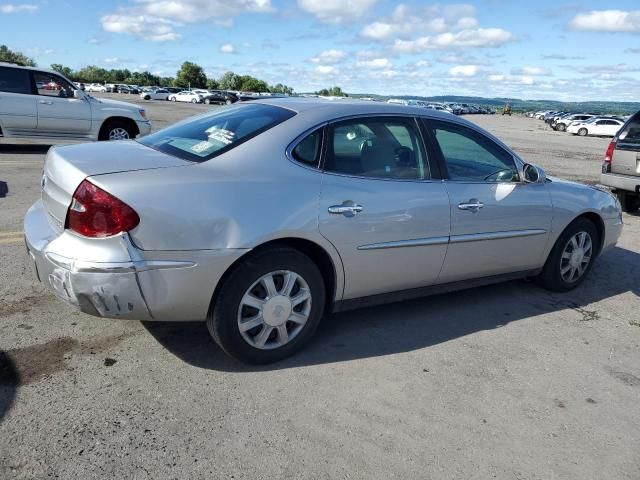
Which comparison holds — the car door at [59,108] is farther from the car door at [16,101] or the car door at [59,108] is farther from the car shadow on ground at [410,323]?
the car shadow on ground at [410,323]

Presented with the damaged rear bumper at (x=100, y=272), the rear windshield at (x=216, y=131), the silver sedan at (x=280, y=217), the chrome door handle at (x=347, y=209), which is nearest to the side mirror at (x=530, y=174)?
the silver sedan at (x=280, y=217)

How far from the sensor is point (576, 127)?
4122 cm

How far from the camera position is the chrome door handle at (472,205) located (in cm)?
406

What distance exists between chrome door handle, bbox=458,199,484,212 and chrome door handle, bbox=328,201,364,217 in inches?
35.8

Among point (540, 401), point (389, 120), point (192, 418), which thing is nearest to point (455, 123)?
point (389, 120)

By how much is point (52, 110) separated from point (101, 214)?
993cm

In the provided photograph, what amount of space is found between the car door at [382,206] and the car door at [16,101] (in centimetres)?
977

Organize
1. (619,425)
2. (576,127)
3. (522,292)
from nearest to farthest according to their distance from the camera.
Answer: (619,425) → (522,292) → (576,127)

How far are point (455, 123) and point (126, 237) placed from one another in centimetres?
259

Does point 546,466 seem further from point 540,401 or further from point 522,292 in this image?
point 522,292

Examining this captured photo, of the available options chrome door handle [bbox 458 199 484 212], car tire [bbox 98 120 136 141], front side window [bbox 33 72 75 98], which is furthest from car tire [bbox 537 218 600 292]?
front side window [bbox 33 72 75 98]

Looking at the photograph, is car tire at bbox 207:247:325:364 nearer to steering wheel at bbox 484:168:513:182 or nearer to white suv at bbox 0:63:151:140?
steering wheel at bbox 484:168:513:182

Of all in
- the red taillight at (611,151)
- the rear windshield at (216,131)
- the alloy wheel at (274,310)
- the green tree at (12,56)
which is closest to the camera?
the alloy wheel at (274,310)

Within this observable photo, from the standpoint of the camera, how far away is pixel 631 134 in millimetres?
8289
